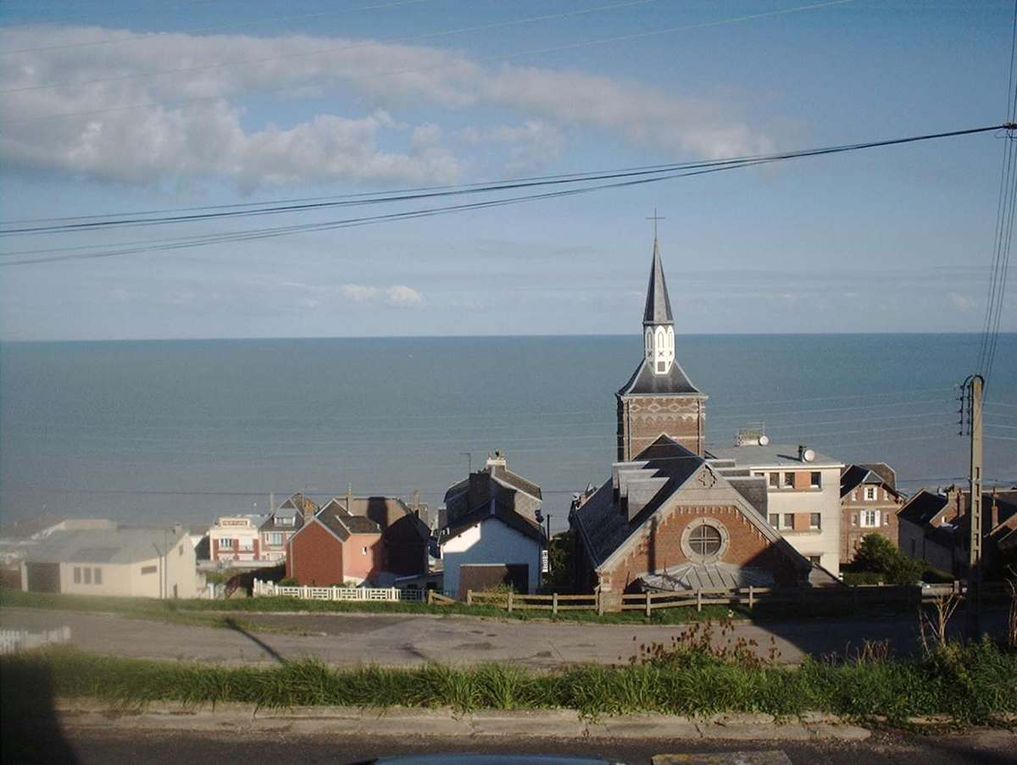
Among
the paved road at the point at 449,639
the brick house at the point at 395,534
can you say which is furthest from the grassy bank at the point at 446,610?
the brick house at the point at 395,534

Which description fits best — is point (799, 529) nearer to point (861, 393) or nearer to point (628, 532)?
point (628, 532)

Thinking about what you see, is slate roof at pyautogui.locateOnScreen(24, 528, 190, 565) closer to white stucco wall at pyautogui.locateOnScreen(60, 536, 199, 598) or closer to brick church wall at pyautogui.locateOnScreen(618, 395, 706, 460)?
white stucco wall at pyautogui.locateOnScreen(60, 536, 199, 598)

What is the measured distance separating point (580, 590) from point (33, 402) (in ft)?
68.9

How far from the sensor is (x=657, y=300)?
1975 inches

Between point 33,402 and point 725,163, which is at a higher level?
point 725,163

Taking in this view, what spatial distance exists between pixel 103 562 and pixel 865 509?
44146 mm

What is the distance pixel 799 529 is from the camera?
43406 millimetres

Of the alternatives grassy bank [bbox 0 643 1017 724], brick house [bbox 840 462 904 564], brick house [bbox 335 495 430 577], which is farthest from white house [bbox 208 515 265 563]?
brick house [bbox 840 462 904 564]

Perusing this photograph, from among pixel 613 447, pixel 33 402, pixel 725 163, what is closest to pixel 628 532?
pixel 725 163

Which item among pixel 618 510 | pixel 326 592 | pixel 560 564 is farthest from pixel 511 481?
pixel 326 592

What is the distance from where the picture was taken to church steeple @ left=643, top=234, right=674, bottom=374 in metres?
47.5

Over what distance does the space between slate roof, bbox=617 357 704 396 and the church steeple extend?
253mm

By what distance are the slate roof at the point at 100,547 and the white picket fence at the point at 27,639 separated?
643 mm

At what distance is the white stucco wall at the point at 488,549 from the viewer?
35.8m
